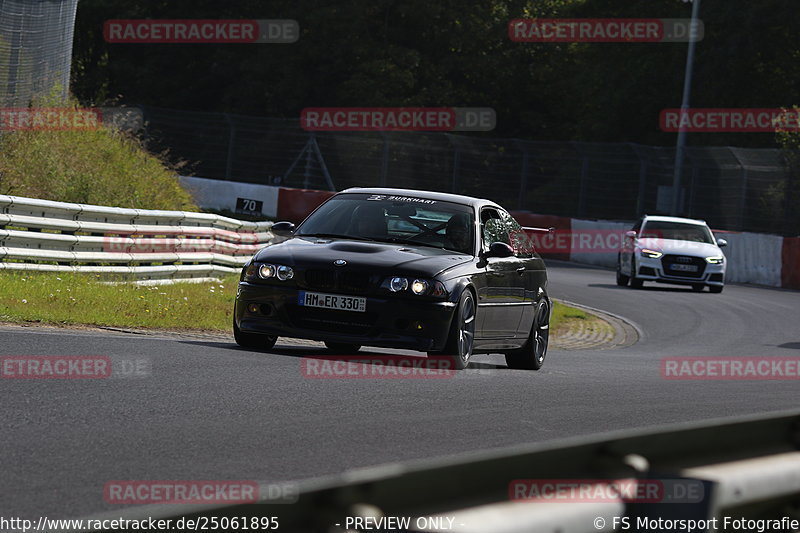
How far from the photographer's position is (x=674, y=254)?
28.1 meters

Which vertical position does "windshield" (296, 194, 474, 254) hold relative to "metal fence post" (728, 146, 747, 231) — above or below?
below

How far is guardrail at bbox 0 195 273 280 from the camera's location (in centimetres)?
1570

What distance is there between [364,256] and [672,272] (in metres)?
18.1

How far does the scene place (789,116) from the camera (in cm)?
4488

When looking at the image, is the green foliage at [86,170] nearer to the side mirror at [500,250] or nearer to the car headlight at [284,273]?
the car headlight at [284,273]

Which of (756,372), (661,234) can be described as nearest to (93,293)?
(756,372)

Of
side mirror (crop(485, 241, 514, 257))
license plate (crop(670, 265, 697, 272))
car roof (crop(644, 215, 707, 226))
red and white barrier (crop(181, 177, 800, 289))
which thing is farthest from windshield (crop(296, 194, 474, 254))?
red and white barrier (crop(181, 177, 800, 289))

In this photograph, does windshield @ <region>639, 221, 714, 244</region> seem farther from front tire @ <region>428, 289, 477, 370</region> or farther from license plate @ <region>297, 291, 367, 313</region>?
license plate @ <region>297, 291, 367, 313</region>

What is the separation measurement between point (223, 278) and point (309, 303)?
371 inches

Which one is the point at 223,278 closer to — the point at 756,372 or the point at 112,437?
the point at 756,372

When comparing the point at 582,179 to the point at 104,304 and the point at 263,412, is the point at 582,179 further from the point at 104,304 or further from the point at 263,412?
the point at 263,412

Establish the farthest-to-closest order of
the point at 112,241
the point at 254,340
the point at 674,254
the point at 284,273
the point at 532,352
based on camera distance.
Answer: the point at 674,254 → the point at 112,241 → the point at 532,352 → the point at 254,340 → the point at 284,273

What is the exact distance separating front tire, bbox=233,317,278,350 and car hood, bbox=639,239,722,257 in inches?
681

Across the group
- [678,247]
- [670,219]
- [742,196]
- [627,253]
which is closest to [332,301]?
[678,247]
